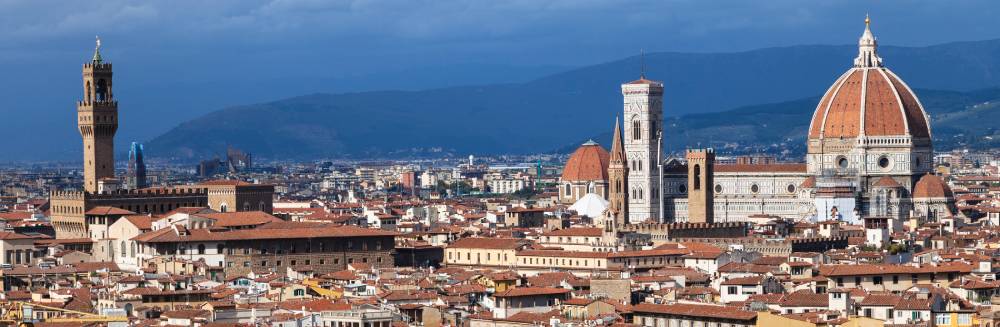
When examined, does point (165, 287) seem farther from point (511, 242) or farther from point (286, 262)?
point (511, 242)

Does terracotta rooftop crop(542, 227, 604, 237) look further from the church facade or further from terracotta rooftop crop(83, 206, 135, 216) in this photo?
the church facade

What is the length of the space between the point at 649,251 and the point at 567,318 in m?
25.6

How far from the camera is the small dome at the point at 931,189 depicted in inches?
4611

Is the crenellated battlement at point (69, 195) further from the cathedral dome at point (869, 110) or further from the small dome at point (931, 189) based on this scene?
the cathedral dome at point (869, 110)

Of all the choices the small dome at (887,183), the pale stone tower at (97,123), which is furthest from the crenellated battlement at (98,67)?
the small dome at (887,183)

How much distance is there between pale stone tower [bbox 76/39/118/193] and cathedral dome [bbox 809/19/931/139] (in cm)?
3815

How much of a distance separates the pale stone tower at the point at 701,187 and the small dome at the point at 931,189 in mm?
9594

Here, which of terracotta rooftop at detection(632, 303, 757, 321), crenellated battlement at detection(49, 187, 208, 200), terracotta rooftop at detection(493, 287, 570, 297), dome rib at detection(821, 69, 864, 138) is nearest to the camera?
terracotta rooftop at detection(632, 303, 757, 321)

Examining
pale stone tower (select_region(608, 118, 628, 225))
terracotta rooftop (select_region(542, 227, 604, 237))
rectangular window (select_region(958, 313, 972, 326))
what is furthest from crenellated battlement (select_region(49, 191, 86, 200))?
rectangular window (select_region(958, 313, 972, 326))

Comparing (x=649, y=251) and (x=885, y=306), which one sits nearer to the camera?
(x=885, y=306)

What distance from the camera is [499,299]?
5828 centimetres

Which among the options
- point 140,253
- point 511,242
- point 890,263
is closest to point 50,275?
point 140,253

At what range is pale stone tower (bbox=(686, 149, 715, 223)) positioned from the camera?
4759 inches

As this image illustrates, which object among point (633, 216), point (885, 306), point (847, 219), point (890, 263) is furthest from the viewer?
point (633, 216)
